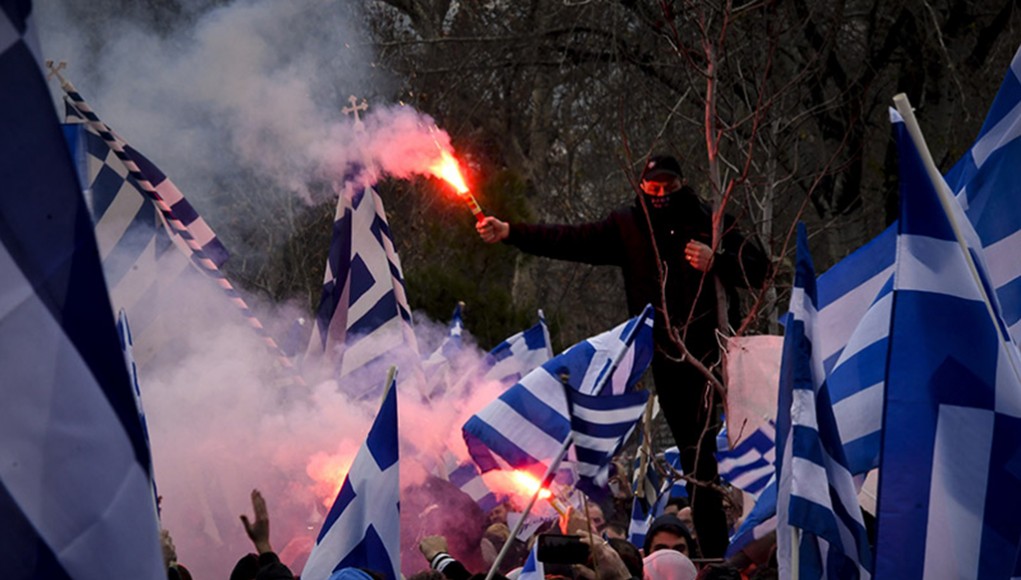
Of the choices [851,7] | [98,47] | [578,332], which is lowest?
[578,332]

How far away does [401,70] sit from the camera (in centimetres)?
1428

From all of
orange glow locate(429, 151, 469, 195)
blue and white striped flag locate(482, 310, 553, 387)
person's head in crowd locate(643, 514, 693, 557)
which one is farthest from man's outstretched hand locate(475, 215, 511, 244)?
blue and white striped flag locate(482, 310, 553, 387)

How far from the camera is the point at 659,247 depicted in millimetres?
8148

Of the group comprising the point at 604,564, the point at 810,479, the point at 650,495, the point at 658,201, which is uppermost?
the point at 658,201

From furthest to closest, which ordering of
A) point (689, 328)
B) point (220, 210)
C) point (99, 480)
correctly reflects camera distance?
point (220, 210) < point (689, 328) < point (99, 480)

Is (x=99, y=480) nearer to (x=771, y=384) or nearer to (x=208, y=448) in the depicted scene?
(x=771, y=384)

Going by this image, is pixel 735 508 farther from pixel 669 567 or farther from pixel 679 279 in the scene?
pixel 669 567

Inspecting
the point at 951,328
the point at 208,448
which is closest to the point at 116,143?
the point at 208,448

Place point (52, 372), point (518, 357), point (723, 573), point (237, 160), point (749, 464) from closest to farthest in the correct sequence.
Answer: point (52, 372) → point (723, 573) → point (749, 464) → point (518, 357) → point (237, 160)

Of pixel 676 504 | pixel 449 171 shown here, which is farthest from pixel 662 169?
pixel 676 504

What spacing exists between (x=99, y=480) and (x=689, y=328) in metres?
5.90

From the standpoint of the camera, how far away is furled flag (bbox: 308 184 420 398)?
10.1m

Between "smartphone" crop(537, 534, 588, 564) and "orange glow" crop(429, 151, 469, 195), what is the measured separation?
340cm

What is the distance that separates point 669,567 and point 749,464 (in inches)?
85.5
